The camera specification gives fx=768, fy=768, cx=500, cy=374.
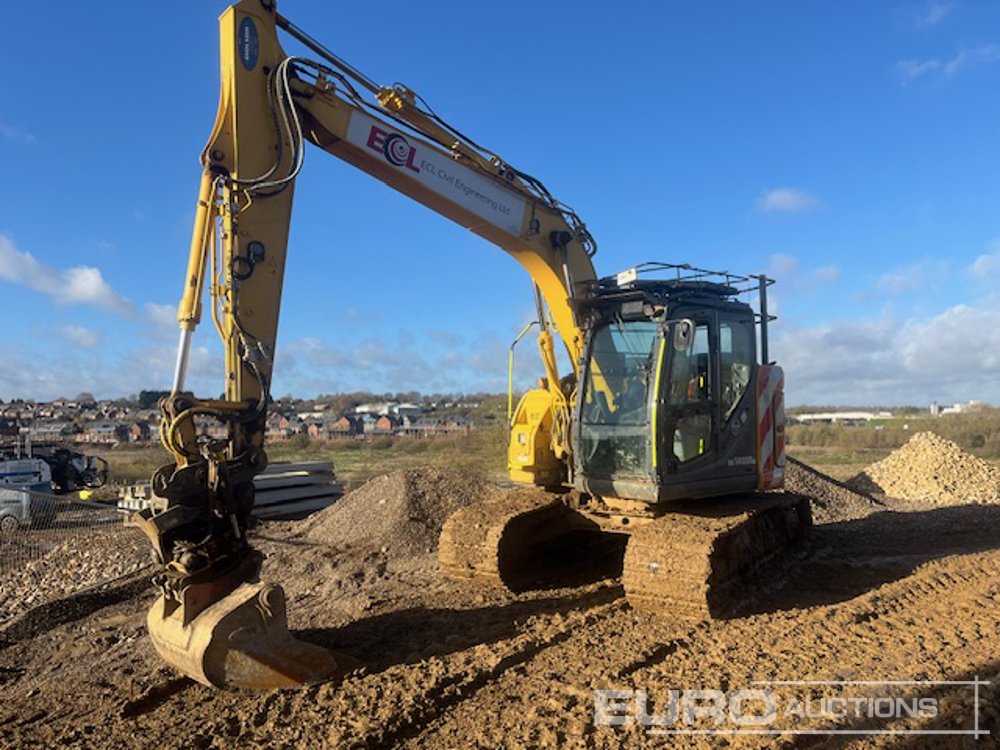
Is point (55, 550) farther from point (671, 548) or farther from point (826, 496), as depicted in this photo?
point (826, 496)

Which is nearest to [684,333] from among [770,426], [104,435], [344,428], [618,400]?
[618,400]

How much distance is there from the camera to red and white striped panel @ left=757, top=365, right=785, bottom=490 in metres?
7.82

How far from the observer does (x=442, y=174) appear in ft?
22.8

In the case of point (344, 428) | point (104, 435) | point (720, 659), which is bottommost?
point (720, 659)

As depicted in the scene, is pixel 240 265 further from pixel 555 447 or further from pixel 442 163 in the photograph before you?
pixel 555 447

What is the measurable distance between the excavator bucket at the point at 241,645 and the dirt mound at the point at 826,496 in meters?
11.1

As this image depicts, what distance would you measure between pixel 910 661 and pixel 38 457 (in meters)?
21.0

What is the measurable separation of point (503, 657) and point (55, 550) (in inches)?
363

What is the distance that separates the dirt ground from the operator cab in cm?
115

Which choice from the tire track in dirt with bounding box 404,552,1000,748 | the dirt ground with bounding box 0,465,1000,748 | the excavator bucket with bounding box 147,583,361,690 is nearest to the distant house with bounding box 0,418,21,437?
the dirt ground with bounding box 0,465,1000,748

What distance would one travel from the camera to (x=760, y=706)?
4465 mm

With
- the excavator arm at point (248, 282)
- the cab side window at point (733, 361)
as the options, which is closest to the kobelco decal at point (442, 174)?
the excavator arm at point (248, 282)

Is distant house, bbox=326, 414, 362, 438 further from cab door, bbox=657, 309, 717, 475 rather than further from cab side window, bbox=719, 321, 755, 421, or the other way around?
cab door, bbox=657, 309, 717, 475

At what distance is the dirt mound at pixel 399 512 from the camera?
1036 centimetres
